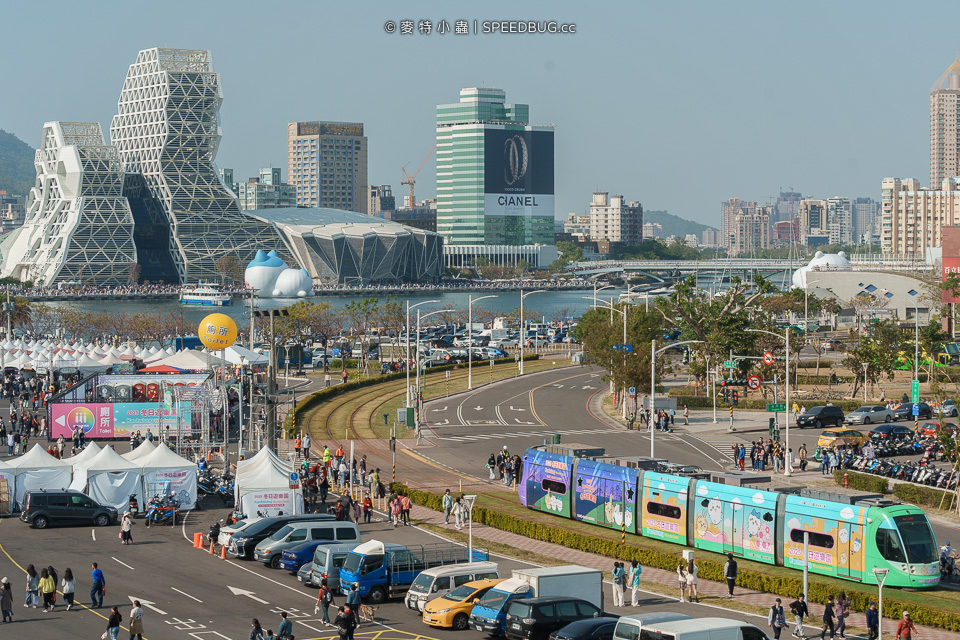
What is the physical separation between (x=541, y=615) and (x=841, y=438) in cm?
3598

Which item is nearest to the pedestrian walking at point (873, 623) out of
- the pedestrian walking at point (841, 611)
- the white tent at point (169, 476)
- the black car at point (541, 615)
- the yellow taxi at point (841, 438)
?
the pedestrian walking at point (841, 611)

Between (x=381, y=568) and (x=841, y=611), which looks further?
(x=381, y=568)

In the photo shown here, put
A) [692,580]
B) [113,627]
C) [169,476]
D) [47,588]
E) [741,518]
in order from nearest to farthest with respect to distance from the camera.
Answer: [113,627] < [47,588] < [692,580] < [741,518] < [169,476]

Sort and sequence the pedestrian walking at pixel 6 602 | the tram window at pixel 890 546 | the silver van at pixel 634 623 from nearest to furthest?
the silver van at pixel 634 623 → the pedestrian walking at pixel 6 602 → the tram window at pixel 890 546

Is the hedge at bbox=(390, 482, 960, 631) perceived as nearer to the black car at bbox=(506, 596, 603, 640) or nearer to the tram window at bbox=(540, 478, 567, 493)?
the tram window at bbox=(540, 478, 567, 493)

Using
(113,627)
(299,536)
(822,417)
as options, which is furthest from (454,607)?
(822,417)

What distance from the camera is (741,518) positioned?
127 ft

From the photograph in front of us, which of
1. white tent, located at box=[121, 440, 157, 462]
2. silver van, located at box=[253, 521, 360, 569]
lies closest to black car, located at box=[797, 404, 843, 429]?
silver van, located at box=[253, 521, 360, 569]

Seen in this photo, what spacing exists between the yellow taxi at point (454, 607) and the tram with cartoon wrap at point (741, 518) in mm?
10149

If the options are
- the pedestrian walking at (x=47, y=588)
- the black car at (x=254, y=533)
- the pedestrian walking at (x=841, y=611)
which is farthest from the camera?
the black car at (x=254, y=533)

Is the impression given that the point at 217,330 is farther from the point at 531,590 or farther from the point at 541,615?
the point at 541,615

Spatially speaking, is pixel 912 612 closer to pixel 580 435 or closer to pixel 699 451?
pixel 699 451

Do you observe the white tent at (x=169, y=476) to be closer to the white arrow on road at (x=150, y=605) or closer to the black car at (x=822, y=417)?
the white arrow on road at (x=150, y=605)

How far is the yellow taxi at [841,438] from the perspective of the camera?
61.2 m
